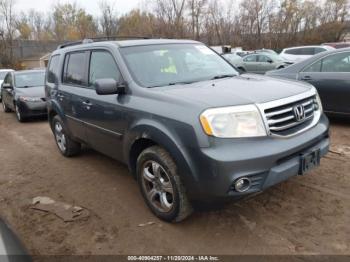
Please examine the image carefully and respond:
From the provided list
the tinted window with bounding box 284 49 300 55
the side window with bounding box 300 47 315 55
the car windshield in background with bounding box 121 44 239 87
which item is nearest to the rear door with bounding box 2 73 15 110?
the car windshield in background with bounding box 121 44 239 87

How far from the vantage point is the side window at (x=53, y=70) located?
531cm

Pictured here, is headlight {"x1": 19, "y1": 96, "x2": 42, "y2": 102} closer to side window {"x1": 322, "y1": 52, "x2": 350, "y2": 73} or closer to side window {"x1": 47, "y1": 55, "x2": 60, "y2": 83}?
side window {"x1": 47, "y1": 55, "x2": 60, "y2": 83}

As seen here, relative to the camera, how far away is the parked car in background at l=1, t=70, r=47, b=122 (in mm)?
8969

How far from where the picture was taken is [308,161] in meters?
3.01

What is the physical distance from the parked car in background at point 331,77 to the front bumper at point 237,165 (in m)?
3.56

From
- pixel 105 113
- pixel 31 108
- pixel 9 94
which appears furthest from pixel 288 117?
pixel 9 94

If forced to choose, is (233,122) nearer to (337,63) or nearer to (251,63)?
(337,63)

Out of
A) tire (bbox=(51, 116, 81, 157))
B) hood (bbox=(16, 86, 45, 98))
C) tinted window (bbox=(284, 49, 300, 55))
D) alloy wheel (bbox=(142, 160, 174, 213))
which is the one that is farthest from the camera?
tinted window (bbox=(284, 49, 300, 55))

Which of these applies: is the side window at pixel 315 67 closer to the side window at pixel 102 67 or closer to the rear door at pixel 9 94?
the side window at pixel 102 67

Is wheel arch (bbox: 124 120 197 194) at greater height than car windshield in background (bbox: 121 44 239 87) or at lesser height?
lesser

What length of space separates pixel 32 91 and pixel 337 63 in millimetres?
7704

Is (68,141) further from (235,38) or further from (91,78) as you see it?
→ (235,38)

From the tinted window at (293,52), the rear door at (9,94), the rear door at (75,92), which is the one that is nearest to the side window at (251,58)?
the tinted window at (293,52)

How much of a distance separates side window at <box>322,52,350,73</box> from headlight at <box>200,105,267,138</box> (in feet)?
13.1
